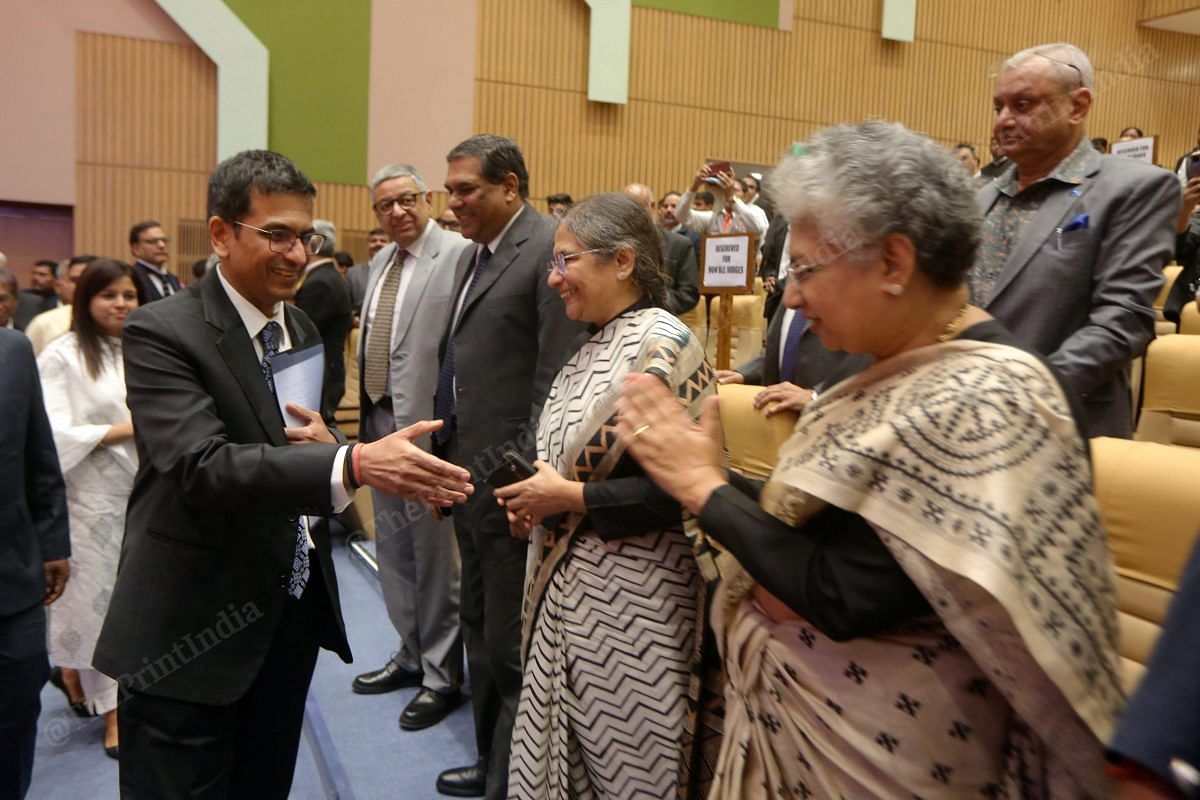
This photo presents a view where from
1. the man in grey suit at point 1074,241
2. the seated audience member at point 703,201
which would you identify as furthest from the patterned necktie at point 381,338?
the seated audience member at point 703,201

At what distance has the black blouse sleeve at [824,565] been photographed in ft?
3.24

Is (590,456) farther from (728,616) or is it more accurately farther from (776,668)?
(776,668)

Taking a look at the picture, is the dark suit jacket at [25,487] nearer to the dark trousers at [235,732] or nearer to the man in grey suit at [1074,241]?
the dark trousers at [235,732]

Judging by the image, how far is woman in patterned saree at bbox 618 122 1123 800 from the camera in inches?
36.3

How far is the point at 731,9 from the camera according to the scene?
391 inches

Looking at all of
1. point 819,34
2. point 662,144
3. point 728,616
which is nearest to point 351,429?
point 662,144

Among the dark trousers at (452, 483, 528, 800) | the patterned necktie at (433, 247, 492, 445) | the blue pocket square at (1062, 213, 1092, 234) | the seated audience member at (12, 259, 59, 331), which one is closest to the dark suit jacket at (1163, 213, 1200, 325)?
the blue pocket square at (1062, 213, 1092, 234)

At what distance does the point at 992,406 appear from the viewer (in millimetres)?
942

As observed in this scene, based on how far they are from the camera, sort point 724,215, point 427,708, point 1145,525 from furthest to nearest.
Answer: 1. point 724,215
2. point 427,708
3. point 1145,525

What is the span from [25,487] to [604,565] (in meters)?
1.37

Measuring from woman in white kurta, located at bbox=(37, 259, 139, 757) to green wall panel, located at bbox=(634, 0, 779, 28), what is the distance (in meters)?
8.01

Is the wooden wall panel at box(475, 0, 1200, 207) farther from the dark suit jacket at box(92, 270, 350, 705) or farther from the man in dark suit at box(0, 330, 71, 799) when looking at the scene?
the dark suit jacket at box(92, 270, 350, 705)

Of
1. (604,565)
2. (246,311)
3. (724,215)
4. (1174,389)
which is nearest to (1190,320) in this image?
(1174,389)

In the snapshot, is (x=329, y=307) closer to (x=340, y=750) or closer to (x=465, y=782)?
(x=340, y=750)
